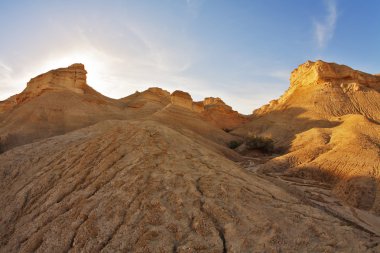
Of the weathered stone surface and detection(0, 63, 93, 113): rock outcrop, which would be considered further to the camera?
the weathered stone surface

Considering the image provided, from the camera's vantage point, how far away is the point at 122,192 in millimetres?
4445

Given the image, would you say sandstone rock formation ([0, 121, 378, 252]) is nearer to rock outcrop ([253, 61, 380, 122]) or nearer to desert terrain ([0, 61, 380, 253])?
desert terrain ([0, 61, 380, 253])

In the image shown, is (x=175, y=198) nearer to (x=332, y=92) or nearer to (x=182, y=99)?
(x=182, y=99)

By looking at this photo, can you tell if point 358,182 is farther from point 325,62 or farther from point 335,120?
point 325,62

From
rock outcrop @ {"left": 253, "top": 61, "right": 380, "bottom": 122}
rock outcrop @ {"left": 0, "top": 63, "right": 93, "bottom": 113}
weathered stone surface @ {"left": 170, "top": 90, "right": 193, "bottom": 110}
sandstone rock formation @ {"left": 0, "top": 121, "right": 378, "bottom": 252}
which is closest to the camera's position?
sandstone rock formation @ {"left": 0, "top": 121, "right": 378, "bottom": 252}

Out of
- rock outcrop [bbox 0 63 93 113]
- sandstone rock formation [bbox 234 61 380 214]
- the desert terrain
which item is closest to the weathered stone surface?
sandstone rock formation [bbox 234 61 380 214]

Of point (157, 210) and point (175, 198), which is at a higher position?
point (175, 198)

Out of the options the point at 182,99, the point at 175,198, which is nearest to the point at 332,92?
the point at 182,99

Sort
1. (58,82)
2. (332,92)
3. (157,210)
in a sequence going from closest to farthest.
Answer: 1. (157,210)
2. (58,82)
3. (332,92)

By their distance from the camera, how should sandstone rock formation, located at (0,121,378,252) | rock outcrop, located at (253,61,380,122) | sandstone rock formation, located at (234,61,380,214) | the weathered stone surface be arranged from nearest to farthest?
sandstone rock formation, located at (0,121,378,252) → sandstone rock formation, located at (234,61,380,214) → the weathered stone surface → rock outcrop, located at (253,61,380,122)

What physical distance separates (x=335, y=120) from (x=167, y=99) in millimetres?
15771

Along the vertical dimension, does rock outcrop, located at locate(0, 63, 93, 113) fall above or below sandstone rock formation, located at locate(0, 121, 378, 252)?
above

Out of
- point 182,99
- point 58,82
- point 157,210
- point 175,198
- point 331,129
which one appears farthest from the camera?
point 182,99

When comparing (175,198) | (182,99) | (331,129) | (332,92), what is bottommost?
(175,198)
